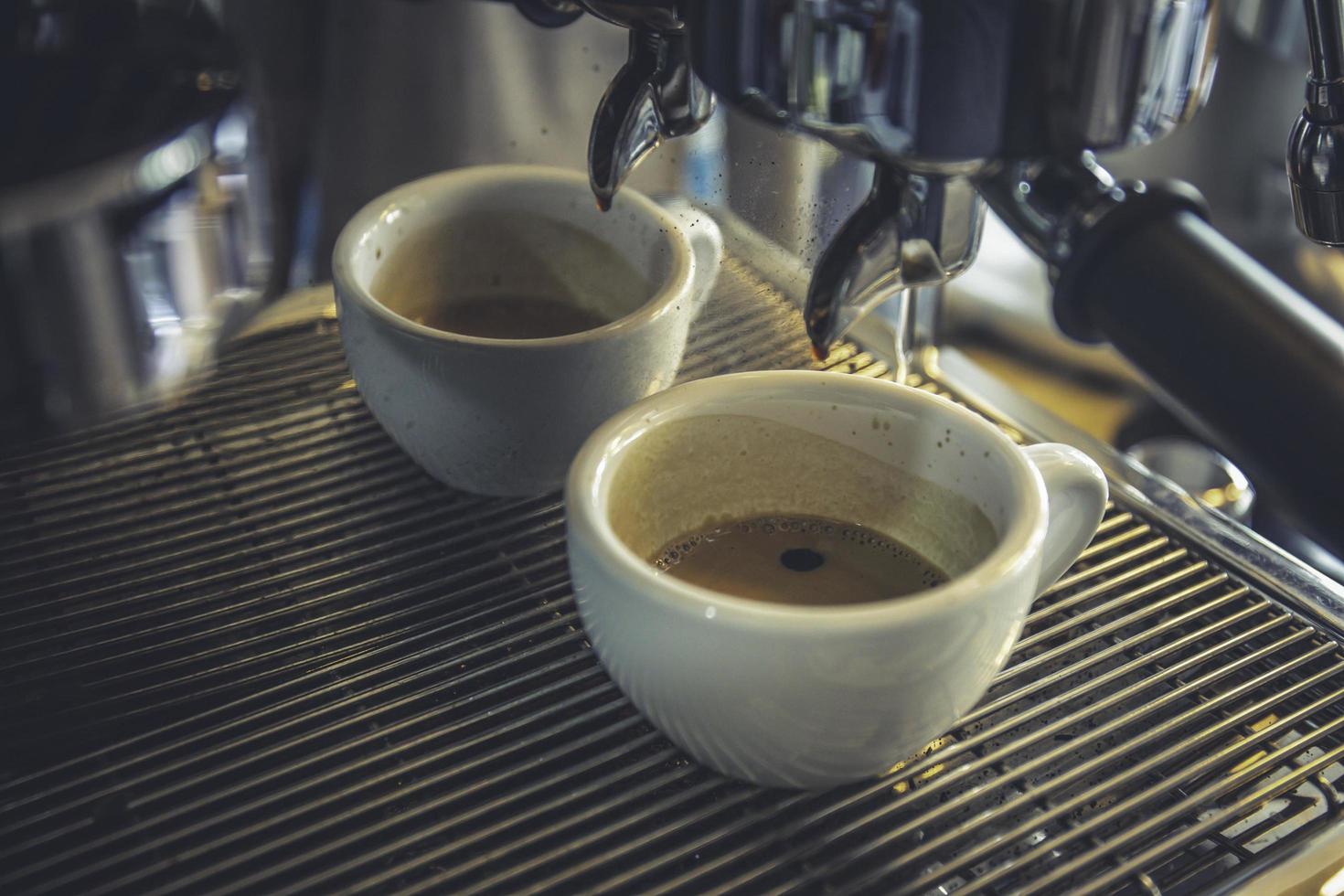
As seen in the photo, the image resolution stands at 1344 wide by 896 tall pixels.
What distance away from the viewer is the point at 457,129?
2.14 feet

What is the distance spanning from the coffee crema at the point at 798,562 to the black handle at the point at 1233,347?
13cm

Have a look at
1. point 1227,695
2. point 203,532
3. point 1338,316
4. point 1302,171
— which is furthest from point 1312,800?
point 1338,316

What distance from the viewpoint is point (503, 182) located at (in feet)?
1.83

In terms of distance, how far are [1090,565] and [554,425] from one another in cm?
20

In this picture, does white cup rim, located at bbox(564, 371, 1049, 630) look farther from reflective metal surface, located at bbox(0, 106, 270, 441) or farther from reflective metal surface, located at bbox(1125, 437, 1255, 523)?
reflective metal surface, located at bbox(1125, 437, 1255, 523)

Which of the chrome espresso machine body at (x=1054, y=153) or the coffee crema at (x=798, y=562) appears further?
the coffee crema at (x=798, y=562)

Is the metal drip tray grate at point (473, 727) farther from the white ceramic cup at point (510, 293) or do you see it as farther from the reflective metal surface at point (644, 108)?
Result: the reflective metal surface at point (644, 108)

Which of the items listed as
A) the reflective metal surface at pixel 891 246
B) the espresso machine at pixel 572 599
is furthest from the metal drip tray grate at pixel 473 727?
the reflective metal surface at pixel 891 246

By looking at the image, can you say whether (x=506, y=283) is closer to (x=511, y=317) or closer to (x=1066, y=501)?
(x=511, y=317)

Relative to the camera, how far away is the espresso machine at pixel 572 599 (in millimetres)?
314

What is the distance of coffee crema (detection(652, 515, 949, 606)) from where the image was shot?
0.42 m

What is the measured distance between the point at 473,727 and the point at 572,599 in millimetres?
64

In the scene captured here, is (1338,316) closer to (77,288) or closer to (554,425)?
(554,425)

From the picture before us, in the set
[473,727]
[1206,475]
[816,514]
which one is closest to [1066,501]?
[816,514]
